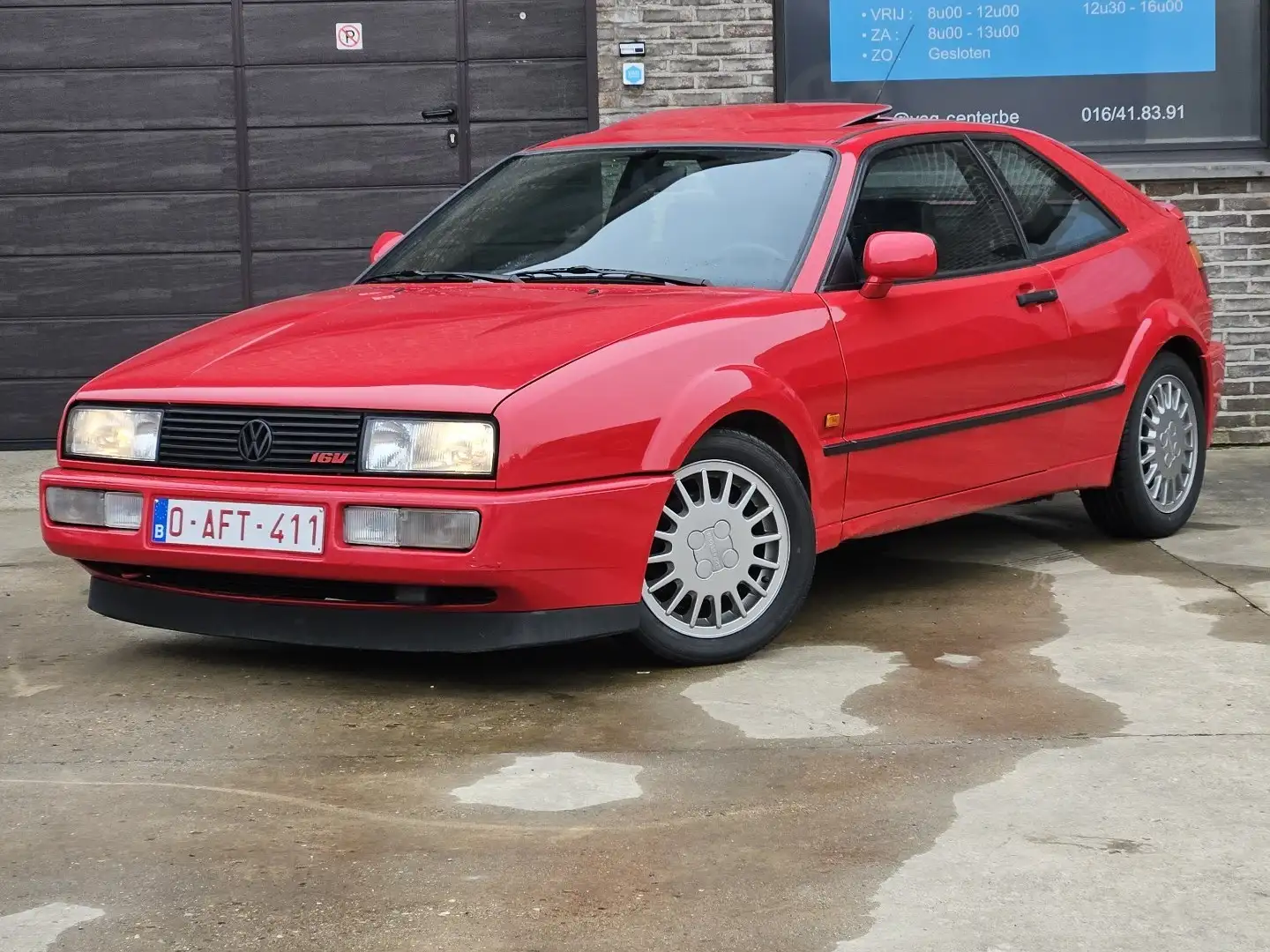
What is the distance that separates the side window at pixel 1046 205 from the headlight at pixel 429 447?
2377 millimetres

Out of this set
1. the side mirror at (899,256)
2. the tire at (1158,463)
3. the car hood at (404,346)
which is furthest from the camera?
the tire at (1158,463)

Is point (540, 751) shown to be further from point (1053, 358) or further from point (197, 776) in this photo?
point (1053, 358)

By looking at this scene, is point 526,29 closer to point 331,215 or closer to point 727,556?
point 331,215

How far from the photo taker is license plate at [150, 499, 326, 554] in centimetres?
436

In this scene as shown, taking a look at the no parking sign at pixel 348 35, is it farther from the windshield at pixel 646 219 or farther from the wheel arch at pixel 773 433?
the wheel arch at pixel 773 433

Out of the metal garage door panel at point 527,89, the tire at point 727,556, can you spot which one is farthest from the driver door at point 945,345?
the metal garage door panel at point 527,89

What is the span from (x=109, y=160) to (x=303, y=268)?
104cm

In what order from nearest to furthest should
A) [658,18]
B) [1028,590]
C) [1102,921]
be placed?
[1102,921], [1028,590], [658,18]

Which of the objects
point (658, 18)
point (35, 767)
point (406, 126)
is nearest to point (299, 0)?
point (406, 126)

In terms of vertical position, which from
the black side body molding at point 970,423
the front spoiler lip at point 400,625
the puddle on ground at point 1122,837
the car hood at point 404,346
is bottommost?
the puddle on ground at point 1122,837

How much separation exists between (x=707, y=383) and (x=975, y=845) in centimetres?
159

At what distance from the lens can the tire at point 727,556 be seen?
467 cm

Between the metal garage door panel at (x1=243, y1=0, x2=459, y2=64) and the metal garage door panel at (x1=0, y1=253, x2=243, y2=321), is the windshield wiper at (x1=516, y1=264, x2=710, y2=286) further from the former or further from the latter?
the metal garage door panel at (x1=0, y1=253, x2=243, y2=321)

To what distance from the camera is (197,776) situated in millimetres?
3873
